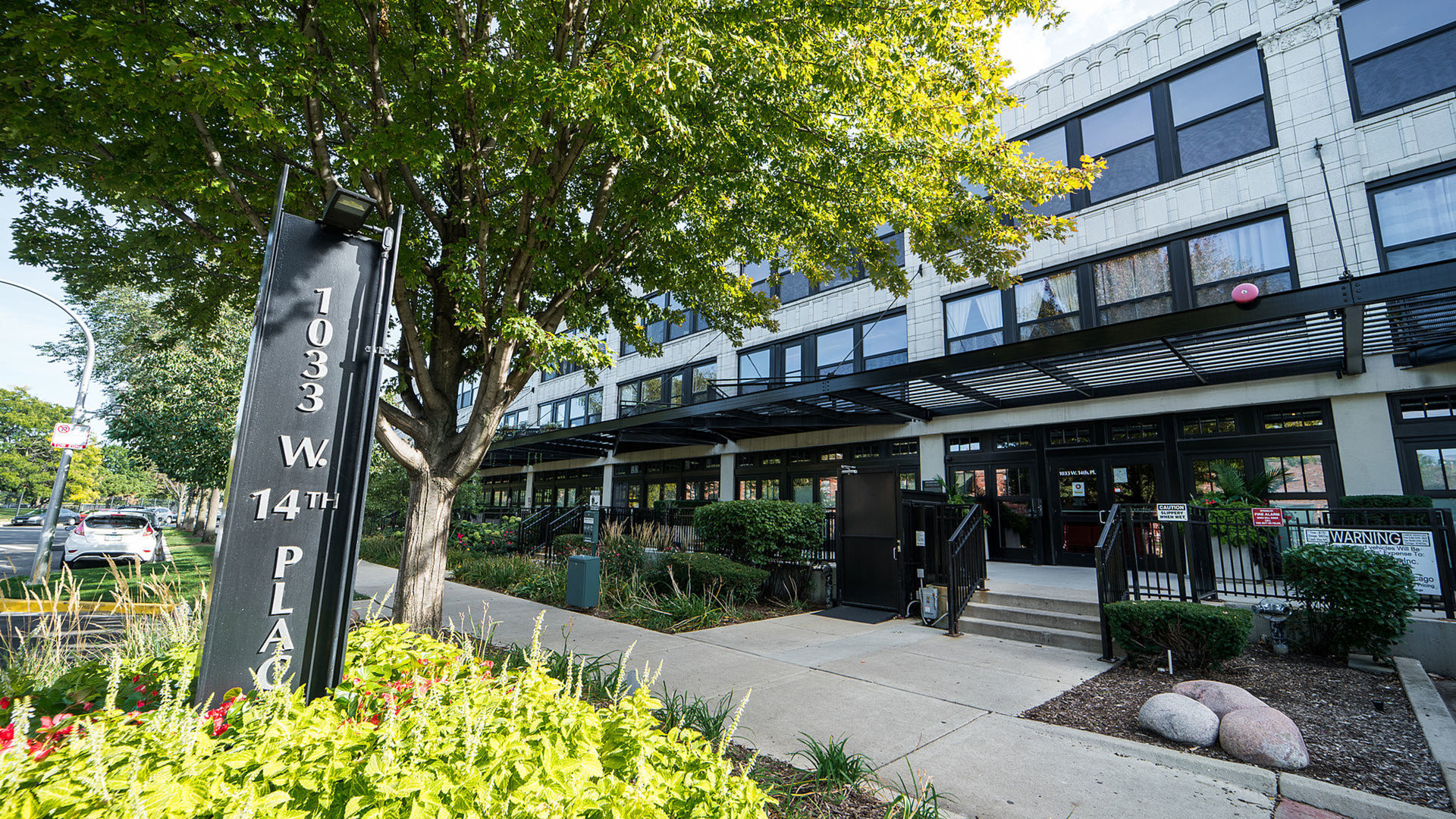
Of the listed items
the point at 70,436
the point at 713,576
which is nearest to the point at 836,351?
the point at 713,576

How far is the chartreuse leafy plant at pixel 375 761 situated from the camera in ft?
5.63

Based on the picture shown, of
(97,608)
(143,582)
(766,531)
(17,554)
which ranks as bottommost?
(17,554)

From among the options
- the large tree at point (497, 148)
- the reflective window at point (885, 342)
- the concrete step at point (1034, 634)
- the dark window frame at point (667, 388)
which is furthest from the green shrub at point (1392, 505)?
the dark window frame at point (667, 388)

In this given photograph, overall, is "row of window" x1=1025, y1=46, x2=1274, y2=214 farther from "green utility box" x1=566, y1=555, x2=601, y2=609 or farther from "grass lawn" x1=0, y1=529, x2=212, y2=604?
"grass lawn" x1=0, y1=529, x2=212, y2=604

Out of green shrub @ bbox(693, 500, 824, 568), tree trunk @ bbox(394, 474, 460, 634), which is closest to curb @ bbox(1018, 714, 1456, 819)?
tree trunk @ bbox(394, 474, 460, 634)

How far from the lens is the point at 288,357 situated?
3.59m

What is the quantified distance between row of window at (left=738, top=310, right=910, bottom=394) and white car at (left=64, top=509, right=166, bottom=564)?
15.0m

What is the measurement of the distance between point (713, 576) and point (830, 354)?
9.18 metres

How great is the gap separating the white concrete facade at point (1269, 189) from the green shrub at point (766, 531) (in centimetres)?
508

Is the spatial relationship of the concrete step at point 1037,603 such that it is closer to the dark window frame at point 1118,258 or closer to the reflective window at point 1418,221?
the dark window frame at point 1118,258

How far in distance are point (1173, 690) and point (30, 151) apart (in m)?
11.4

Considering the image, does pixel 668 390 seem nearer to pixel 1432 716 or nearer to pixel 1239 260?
pixel 1239 260

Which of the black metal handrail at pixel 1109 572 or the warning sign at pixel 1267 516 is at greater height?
the warning sign at pixel 1267 516

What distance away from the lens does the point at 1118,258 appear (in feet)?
42.7
